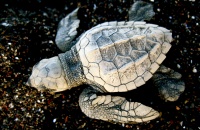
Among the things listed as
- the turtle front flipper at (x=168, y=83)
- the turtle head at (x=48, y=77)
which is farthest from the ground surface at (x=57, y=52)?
the turtle head at (x=48, y=77)

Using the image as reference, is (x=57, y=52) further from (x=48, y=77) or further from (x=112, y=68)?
(x=112, y=68)

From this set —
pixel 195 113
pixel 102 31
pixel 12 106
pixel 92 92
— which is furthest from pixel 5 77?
pixel 195 113

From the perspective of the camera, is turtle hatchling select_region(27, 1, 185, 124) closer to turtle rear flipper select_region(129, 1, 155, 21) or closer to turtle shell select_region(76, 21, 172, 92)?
turtle shell select_region(76, 21, 172, 92)

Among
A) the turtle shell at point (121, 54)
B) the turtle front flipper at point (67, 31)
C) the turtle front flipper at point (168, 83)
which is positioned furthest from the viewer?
the turtle front flipper at point (67, 31)

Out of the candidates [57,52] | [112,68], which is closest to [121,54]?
[112,68]

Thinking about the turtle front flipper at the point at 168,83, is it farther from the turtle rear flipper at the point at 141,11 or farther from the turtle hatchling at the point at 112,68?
the turtle rear flipper at the point at 141,11

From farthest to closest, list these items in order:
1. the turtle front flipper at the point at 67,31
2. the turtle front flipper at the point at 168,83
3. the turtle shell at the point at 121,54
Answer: the turtle front flipper at the point at 67,31 → the turtle front flipper at the point at 168,83 → the turtle shell at the point at 121,54

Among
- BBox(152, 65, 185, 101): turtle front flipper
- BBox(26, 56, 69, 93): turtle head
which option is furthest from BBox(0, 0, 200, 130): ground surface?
BBox(26, 56, 69, 93): turtle head
